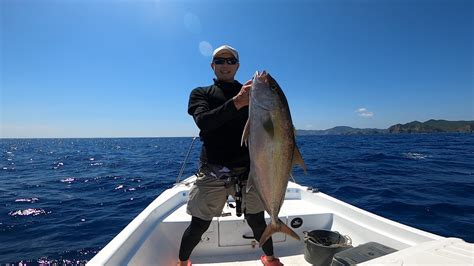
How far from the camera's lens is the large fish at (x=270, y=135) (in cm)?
263

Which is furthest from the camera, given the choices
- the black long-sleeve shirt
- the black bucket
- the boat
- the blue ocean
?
the blue ocean

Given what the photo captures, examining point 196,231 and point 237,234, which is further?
point 237,234

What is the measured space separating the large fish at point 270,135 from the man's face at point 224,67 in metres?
0.86

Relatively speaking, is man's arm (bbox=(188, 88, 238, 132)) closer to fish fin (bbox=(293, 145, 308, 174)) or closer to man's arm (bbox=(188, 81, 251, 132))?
man's arm (bbox=(188, 81, 251, 132))

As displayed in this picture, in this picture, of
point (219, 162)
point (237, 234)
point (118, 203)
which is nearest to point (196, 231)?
point (219, 162)

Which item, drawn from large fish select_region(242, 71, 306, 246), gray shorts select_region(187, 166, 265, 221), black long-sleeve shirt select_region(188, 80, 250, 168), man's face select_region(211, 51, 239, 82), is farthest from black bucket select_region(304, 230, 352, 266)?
man's face select_region(211, 51, 239, 82)

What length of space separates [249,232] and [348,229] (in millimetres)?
1691

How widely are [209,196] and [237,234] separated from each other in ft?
5.50

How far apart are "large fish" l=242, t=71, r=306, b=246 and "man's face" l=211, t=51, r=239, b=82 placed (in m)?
0.86

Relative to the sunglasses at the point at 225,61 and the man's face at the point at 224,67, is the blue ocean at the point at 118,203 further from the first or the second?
the sunglasses at the point at 225,61

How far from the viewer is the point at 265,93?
2.63 metres

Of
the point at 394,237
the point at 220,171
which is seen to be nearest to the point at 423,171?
the point at 394,237

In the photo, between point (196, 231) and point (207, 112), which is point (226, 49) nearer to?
point (207, 112)

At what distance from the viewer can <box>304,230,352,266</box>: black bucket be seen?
404cm
